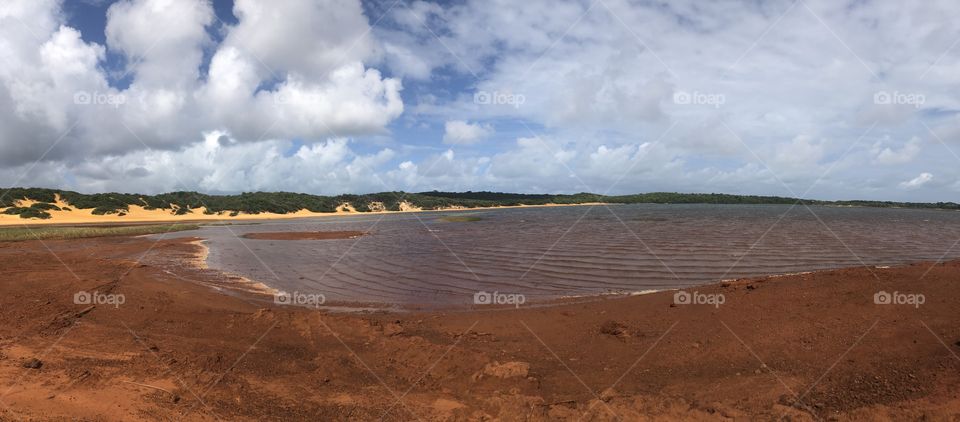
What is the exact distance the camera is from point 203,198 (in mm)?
97875

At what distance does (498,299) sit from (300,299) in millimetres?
6236

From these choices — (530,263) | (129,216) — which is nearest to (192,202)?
(129,216)

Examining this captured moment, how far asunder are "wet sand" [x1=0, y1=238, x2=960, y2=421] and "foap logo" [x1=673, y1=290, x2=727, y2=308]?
0.29 m

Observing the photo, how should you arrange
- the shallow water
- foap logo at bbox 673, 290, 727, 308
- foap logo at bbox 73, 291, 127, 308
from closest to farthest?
1. foap logo at bbox 673, 290, 727, 308
2. foap logo at bbox 73, 291, 127, 308
3. the shallow water

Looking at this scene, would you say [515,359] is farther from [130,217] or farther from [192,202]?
[192,202]

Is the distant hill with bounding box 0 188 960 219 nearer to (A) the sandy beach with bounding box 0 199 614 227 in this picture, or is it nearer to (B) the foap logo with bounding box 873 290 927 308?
(A) the sandy beach with bounding box 0 199 614 227

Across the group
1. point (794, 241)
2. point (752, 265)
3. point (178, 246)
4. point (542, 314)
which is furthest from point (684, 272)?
point (178, 246)

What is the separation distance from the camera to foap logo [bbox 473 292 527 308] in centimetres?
1387

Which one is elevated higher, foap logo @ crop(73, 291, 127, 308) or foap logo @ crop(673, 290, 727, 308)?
foap logo @ crop(673, 290, 727, 308)

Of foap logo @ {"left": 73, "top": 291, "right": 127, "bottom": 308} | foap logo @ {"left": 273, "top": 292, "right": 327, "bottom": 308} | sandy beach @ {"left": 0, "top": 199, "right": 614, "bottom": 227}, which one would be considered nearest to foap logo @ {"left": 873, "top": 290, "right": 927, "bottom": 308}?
foap logo @ {"left": 273, "top": 292, "right": 327, "bottom": 308}

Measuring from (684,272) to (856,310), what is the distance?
9.79 metres

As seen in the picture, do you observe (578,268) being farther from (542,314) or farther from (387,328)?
(387,328)

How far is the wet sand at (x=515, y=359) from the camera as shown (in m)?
6.20

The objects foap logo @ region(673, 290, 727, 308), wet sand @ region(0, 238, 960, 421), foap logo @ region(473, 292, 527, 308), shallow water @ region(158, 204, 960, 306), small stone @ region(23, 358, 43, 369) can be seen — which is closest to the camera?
wet sand @ region(0, 238, 960, 421)
